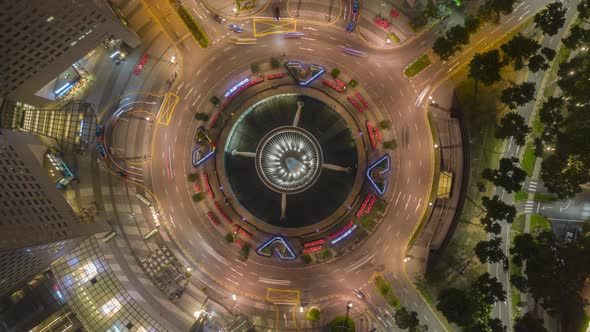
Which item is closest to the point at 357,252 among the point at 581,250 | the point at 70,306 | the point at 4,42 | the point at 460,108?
the point at 460,108

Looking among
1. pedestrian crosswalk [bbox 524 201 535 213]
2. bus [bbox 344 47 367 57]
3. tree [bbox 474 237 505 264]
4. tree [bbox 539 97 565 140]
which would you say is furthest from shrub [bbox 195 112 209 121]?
pedestrian crosswalk [bbox 524 201 535 213]

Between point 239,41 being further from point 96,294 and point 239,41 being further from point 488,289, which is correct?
point 488,289

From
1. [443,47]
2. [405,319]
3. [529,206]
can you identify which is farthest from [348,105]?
[405,319]

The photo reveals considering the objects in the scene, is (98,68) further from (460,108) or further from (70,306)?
(460,108)

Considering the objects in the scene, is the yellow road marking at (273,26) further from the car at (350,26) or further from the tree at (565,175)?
the tree at (565,175)

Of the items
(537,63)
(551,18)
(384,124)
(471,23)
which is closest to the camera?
(551,18)

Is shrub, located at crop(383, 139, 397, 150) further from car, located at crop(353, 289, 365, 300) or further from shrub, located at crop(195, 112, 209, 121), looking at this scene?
shrub, located at crop(195, 112, 209, 121)

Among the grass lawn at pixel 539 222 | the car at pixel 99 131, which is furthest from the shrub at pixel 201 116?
the grass lawn at pixel 539 222
